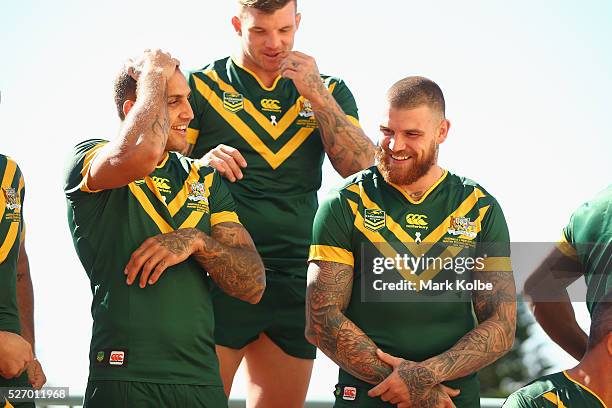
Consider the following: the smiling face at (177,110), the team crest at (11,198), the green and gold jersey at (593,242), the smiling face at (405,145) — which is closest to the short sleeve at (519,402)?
the green and gold jersey at (593,242)

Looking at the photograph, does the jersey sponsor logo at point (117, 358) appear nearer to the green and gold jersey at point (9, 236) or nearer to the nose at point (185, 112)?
the green and gold jersey at point (9, 236)

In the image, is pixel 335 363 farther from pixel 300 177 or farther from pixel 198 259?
pixel 300 177

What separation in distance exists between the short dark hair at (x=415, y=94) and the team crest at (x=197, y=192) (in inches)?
44.3

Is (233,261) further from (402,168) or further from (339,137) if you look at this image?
(339,137)

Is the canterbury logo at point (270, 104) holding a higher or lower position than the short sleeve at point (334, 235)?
higher

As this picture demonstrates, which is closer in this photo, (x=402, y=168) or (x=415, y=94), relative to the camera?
(x=402, y=168)

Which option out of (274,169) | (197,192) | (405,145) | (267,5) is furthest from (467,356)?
(267,5)

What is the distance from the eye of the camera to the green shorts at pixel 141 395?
526cm

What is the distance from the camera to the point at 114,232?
5480mm

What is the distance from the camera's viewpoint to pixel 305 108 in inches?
268

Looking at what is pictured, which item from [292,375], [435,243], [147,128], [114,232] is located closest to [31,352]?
[114,232]

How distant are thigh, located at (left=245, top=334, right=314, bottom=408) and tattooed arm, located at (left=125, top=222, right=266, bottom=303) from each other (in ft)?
3.06

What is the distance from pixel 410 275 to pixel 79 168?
5.77ft

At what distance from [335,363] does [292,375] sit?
0.81m
